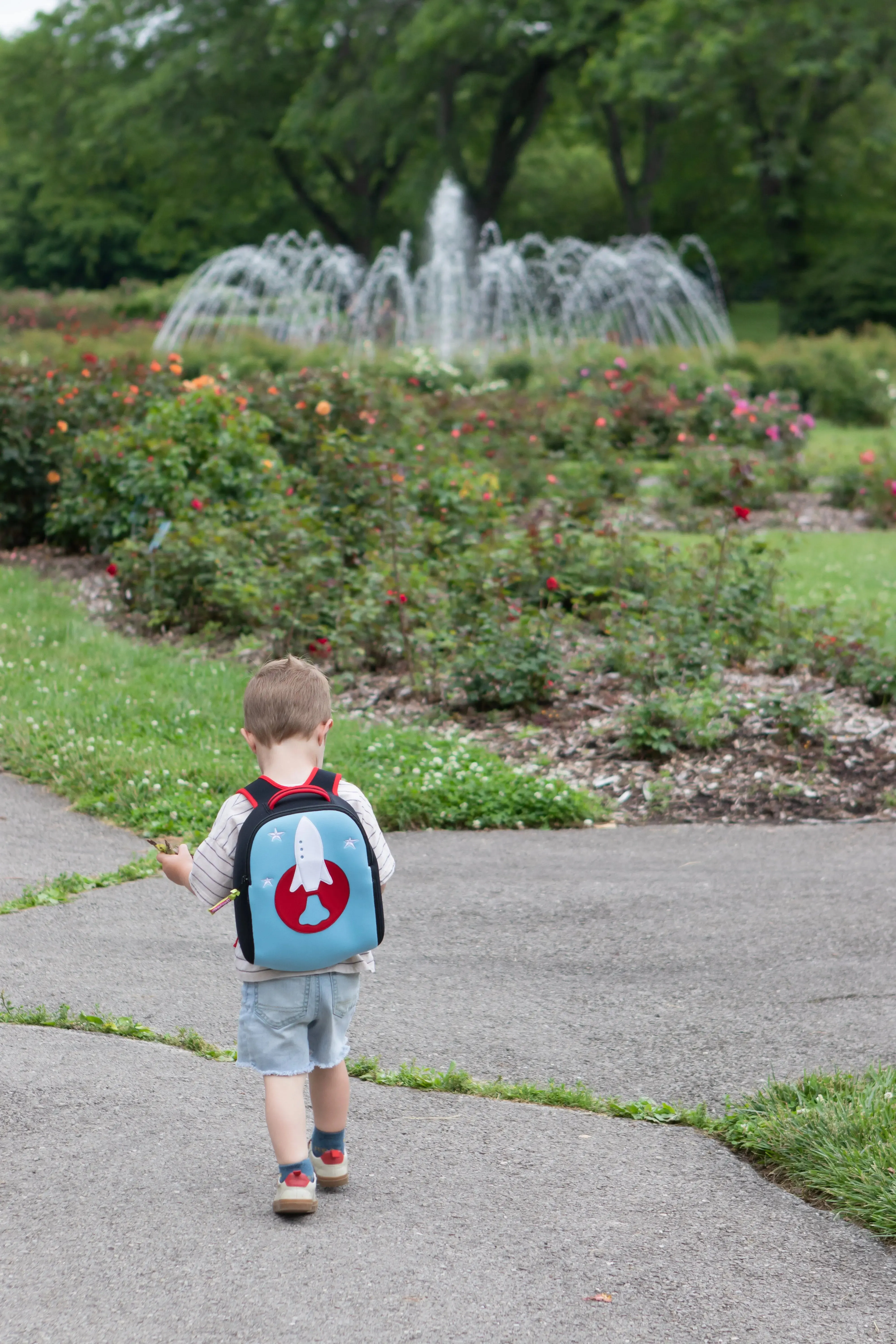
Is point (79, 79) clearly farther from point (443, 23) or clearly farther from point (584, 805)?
point (584, 805)

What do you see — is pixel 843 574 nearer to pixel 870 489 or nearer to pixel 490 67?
pixel 870 489

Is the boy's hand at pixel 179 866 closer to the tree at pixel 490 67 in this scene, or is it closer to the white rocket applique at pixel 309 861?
the white rocket applique at pixel 309 861

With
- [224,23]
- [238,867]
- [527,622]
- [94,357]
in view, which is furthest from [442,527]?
[224,23]

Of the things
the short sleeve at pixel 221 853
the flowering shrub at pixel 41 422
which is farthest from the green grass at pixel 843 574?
the short sleeve at pixel 221 853

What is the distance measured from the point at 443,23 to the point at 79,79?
13055mm

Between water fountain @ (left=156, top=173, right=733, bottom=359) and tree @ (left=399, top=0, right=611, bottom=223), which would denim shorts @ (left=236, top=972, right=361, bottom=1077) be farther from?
tree @ (left=399, top=0, right=611, bottom=223)

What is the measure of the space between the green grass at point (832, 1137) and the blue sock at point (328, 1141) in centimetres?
95

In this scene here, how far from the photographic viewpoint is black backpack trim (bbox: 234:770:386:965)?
8.66 ft

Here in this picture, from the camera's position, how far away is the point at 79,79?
129ft

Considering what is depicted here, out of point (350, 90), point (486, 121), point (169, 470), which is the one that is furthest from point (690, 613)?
point (486, 121)

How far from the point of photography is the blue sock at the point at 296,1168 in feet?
8.79

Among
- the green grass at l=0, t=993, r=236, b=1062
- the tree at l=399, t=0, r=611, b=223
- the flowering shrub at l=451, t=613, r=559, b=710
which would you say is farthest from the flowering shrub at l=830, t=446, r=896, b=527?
the tree at l=399, t=0, r=611, b=223

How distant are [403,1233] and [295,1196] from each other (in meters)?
0.23

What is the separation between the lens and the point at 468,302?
26.8 m
